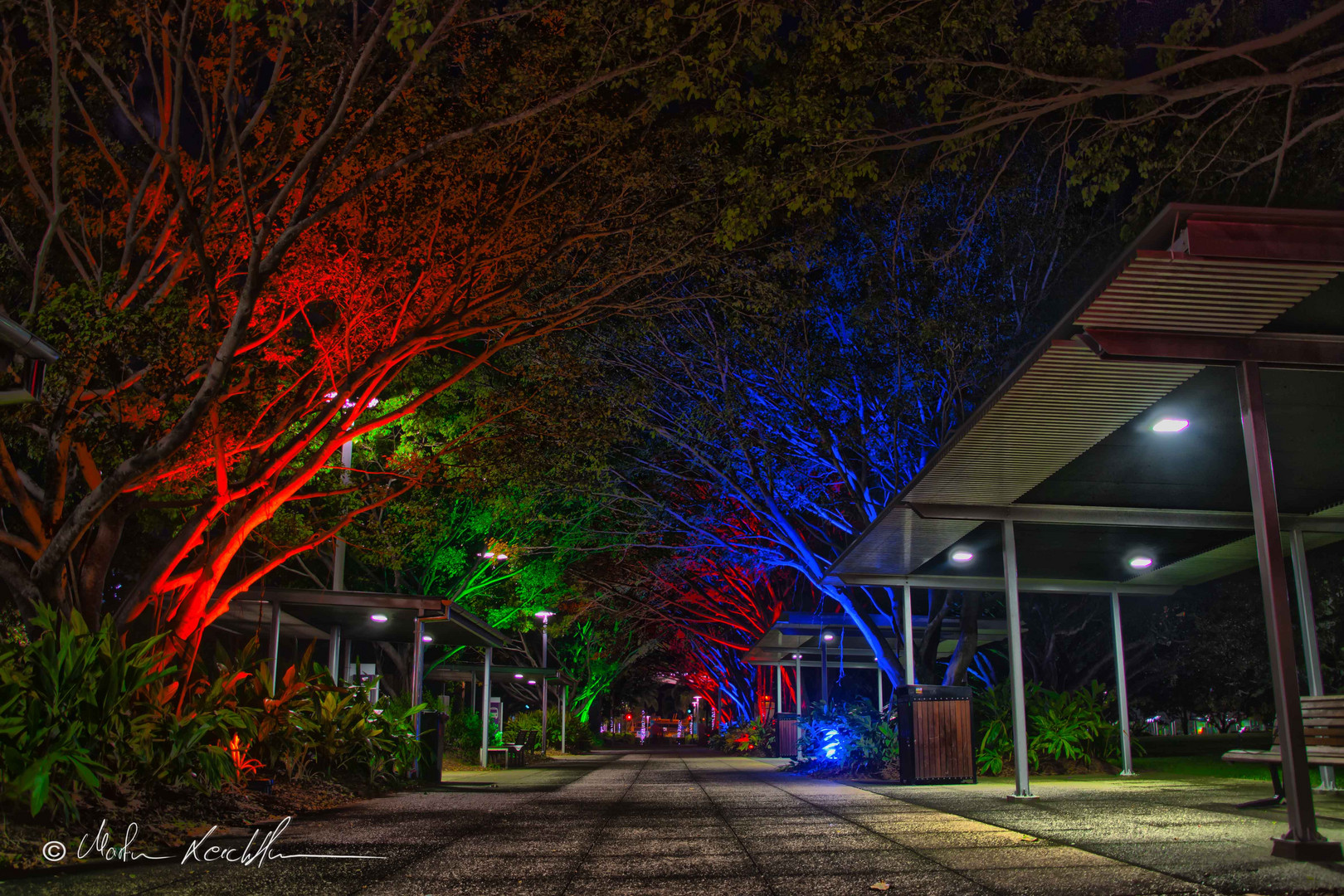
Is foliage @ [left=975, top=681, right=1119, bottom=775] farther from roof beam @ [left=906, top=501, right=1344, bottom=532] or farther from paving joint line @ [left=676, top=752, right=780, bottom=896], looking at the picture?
roof beam @ [left=906, top=501, right=1344, bottom=532]

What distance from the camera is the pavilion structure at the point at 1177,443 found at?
551cm

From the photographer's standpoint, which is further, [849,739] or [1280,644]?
[849,739]

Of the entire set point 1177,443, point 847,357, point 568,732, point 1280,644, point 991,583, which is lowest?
point 568,732

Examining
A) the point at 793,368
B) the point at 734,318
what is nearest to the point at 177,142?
the point at 734,318

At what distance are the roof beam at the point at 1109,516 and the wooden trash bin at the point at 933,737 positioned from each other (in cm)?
360

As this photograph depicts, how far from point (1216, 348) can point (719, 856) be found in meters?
4.66

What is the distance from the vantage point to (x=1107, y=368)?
6.95 m

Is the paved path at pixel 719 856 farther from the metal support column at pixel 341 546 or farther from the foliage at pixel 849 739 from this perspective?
the metal support column at pixel 341 546

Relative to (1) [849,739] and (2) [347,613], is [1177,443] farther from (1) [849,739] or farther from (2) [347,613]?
(2) [347,613]

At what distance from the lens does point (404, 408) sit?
13.9 meters

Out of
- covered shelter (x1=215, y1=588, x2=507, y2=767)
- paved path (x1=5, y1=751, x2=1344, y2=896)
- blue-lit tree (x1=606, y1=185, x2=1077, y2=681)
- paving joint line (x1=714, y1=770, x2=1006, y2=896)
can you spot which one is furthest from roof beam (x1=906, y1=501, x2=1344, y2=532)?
covered shelter (x1=215, y1=588, x2=507, y2=767)

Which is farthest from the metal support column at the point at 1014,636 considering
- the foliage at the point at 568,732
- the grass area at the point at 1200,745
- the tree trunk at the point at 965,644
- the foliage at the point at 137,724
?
the foliage at the point at 568,732

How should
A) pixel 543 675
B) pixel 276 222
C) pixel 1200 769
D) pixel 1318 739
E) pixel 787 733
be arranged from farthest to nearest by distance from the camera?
pixel 543 675 < pixel 787 733 < pixel 1200 769 < pixel 276 222 < pixel 1318 739

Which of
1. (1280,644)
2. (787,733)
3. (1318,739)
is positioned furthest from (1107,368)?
(787,733)
